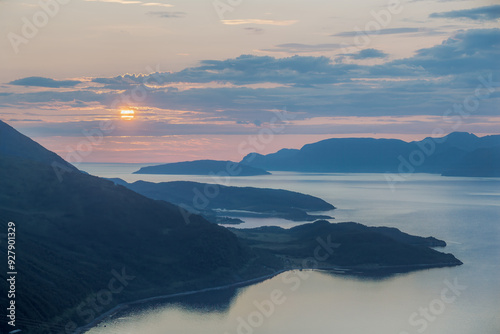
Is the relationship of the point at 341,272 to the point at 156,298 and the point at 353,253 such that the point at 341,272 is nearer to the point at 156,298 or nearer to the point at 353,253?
the point at 353,253

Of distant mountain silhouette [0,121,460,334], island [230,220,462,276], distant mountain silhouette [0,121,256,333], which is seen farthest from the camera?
island [230,220,462,276]

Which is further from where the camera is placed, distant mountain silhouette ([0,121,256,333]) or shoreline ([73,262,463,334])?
shoreline ([73,262,463,334])

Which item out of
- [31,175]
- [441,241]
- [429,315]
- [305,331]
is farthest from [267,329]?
[441,241]

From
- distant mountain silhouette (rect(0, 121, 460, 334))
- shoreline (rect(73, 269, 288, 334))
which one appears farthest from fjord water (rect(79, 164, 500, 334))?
distant mountain silhouette (rect(0, 121, 460, 334))

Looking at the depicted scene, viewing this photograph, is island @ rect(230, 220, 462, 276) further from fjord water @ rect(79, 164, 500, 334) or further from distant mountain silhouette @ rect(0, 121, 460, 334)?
fjord water @ rect(79, 164, 500, 334)

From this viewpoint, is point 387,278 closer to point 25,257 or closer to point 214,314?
point 214,314

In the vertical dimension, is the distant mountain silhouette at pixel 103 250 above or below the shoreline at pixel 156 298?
above

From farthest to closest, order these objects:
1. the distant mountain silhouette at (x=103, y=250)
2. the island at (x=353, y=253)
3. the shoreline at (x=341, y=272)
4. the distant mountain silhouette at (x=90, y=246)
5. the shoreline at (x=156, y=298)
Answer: the island at (x=353, y=253) < the shoreline at (x=341, y=272) < the distant mountain silhouette at (x=103, y=250) < the distant mountain silhouette at (x=90, y=246) < the shoreline at (x=156, y=298)

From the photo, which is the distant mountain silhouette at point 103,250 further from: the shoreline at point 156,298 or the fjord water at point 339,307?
the fjord water at point 339,307

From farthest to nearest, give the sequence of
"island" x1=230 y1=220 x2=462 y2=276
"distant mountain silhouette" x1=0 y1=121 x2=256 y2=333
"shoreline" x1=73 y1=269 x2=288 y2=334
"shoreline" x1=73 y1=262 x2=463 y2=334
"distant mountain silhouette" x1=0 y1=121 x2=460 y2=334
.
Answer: "island" x1=230 y1=220 x2=462 y2=276
"shoreline" x1=73 y1=262 x2=463 y2=334
"distant mountain silhouette" x1=0 y1=121 x2=460 y2=334
"distant mountain silhouette" x1=0 y1=121 x2=256 y2=333
"shoreline" x1=73 y1=269 x2=288 y2=334

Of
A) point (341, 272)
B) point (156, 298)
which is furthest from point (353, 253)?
point (156, 298)

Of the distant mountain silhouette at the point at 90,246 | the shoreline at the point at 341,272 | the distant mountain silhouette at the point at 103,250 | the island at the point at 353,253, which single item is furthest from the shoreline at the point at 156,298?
the island at the point at 353,253

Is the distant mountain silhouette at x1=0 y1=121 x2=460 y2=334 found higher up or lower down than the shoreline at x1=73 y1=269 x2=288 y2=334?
higher up
